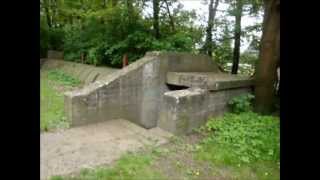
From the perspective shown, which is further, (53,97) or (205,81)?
(53,97)

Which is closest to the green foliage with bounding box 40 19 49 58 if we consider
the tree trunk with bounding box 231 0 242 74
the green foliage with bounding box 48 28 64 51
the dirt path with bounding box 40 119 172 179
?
the green foliage with bounding box 48 28 64 51

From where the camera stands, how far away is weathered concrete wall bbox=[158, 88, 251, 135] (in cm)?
629

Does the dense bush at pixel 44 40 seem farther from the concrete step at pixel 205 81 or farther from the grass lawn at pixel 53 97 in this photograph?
the concrete step at pixel 205 81

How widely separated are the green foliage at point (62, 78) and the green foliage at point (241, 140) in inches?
268

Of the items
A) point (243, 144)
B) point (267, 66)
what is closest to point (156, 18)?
point (267, 66)

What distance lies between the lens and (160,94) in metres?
7.99

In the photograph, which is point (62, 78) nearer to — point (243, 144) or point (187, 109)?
point (187, 109)

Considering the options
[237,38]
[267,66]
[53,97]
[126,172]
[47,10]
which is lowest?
[126,172]

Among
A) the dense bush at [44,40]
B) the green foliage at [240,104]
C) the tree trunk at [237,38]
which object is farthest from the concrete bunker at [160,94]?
Answer: the dense bush at [44,40]

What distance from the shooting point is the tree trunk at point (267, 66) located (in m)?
7.56

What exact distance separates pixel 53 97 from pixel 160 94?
142 inches
